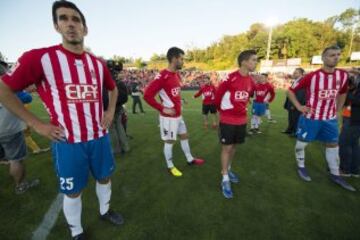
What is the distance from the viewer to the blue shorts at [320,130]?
365 cm

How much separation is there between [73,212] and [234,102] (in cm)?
273

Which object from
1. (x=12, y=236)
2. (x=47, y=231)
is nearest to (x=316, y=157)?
(x=47, y=231)

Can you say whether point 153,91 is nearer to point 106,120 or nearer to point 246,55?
point 106,120

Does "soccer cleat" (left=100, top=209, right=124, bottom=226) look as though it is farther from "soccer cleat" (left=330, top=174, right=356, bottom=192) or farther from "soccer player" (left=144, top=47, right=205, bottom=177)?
"soccer cleat" (left=330, top=174, right=356, bottom=192)

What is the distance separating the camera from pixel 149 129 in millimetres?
8219

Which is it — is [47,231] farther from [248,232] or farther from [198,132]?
[198,132]

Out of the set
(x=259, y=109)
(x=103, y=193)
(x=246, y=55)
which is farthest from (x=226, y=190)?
(x=259, y=109)

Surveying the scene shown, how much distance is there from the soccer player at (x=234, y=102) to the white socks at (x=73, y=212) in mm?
2251

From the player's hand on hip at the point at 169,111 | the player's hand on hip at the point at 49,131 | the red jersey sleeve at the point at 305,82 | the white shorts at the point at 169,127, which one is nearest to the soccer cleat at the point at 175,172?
the white shorts at the point at 169,127

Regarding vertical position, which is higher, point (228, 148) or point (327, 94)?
point (327, 94)

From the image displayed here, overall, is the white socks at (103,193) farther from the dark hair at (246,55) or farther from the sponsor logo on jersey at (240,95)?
the dark hair at (246,55)

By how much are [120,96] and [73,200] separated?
282cm

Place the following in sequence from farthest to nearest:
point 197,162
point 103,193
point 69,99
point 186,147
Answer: point 197,162, point 186,147, point 103,193, point 69,99

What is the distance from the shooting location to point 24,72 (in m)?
1.77
